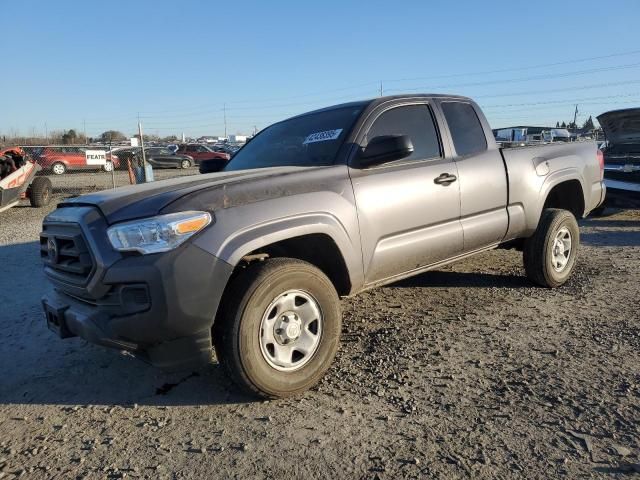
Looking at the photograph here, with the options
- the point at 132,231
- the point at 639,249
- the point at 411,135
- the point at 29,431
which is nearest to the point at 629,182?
the point at 639,249

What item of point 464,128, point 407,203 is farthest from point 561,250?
point 407,203

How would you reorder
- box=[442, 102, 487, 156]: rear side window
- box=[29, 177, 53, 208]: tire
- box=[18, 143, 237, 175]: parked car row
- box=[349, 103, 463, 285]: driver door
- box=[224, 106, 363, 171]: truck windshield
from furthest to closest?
box=[18, 143, 237, 175]: parked car row
box=[29, 177, 53, 208]: tire
box=[442, 102, 487, 156]: rear side window
box=[224, 106, 363, 171]: truck windshield
box=[349, 103, 463, 285]: driver door

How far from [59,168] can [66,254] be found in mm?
25876

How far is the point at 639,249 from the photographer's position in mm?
7000

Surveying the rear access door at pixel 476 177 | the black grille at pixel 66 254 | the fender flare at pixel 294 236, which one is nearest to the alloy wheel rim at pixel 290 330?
the fender flare at pixel 294 236

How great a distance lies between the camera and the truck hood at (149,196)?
284 centimetres

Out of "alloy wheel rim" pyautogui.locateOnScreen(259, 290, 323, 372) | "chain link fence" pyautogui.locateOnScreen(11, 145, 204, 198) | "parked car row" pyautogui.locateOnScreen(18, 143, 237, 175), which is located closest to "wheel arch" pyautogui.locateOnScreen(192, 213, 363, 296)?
"alloy wheel rim" pyautogui.locateOnScreen(259, 290, 323, 372)

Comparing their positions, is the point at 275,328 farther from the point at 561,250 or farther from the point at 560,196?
the point at 560,196

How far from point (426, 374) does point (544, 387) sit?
0.72 meters

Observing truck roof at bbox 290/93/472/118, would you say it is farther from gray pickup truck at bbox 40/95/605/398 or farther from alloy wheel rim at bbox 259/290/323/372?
alloy wheel rim at bbox 259/290/323/372

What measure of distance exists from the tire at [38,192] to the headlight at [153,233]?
1215cm

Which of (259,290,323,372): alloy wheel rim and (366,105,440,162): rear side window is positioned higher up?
(366,105,440,162): rear side window

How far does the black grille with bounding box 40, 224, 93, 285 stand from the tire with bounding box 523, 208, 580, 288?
13.3ft

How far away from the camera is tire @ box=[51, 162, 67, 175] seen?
25400 millimetres
